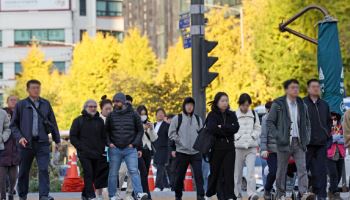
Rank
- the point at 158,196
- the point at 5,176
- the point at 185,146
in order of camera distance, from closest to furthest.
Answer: the point at 5,176, the point at 185,146, the point at 158,196

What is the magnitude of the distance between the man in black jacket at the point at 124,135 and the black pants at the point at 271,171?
7.13 ft

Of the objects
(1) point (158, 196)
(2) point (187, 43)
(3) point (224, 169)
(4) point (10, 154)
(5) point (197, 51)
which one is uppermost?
(2) point (187, 43)

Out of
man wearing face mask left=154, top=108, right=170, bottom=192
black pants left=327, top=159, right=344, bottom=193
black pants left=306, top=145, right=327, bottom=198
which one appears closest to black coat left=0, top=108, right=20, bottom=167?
black pants left=306, top=145, right=327, bottom=198

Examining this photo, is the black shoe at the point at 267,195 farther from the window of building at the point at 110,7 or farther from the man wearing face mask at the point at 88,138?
the window of building at the point at 110,7

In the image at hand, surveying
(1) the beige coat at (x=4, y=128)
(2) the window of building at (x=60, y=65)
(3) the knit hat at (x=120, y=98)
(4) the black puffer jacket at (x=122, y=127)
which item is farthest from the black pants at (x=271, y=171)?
(2) the window of building at (x=60, y=65)

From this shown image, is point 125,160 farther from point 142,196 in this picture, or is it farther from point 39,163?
point 39,163

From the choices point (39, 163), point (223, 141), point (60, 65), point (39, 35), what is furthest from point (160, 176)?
point (60, 65)

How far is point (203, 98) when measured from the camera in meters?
22.0

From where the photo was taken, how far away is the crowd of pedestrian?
17.4 meters

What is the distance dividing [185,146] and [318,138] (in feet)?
8.37

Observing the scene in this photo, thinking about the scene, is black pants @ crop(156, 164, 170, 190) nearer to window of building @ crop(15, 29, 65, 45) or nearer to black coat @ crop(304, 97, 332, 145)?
black coat @ crop(304, 97, 332, 145)

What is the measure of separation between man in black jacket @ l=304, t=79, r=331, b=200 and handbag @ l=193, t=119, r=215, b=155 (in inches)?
62.5

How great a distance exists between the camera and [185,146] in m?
19.1

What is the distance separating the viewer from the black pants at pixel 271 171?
1886 cm
